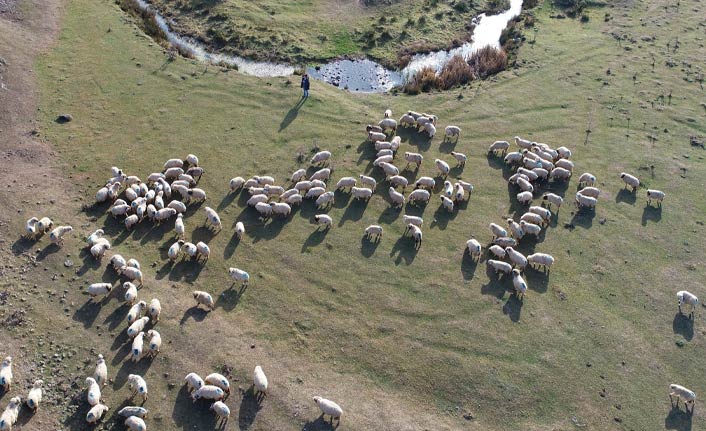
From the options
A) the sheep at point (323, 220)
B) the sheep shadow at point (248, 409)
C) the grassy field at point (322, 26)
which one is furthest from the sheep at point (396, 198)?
the grassy field at point (322, 26)

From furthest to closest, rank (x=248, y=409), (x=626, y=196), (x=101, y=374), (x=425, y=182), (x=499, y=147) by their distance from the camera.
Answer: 1. (x=499, y=147)
2. (x=626, y=196)
3. (x=425, y=182)
4. (x=101, y=374)
5. (x=248, y=409)

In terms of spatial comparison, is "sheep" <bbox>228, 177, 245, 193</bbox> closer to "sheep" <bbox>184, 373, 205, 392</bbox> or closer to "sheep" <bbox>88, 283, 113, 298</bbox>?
"sheep" <bbox>88, 283, 113, 298</bbox>

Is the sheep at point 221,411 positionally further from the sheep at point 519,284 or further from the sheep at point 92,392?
the sheep at point 519,284

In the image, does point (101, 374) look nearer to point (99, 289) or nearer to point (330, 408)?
point (99, 289)

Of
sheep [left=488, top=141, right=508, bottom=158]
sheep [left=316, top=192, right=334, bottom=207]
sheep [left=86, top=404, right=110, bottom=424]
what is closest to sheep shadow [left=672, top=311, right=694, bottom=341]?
sheep [left=488, top=141, right=508, bottom=158]

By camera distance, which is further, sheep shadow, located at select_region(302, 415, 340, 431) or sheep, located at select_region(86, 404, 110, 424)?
sheep shadow, located at select_region(302, 415, 340, 431)

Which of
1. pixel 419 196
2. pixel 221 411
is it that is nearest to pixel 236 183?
pixel 419 196
